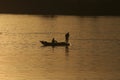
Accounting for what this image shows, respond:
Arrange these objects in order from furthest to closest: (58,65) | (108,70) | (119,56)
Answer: (119,56) < (58,65) < (108,70)

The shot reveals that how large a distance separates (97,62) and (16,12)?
10013 cm

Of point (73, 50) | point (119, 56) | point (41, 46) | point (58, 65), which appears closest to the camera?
point (58, 65)

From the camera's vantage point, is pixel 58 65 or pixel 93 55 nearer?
pixel 58 65

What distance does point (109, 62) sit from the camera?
1245 inches

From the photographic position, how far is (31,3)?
12662 centimetres

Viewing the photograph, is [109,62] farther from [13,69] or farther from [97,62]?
[13,69]

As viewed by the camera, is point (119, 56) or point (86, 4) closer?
point (119, 56)

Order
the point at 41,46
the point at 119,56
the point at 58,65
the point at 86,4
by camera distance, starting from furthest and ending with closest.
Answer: the point at 86,4 < the point at 41,46 < the point at 119,56 < the point at 58,65

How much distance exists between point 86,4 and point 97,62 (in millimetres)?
88091

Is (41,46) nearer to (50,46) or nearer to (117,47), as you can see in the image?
(50,46)

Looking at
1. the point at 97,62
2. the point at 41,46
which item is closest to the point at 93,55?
the point at 97,62

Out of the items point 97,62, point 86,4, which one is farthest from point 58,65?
point 86,4

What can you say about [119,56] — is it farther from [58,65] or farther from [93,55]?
[58,65]

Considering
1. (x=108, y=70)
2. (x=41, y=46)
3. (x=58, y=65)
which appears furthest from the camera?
(x=41, y=46)
